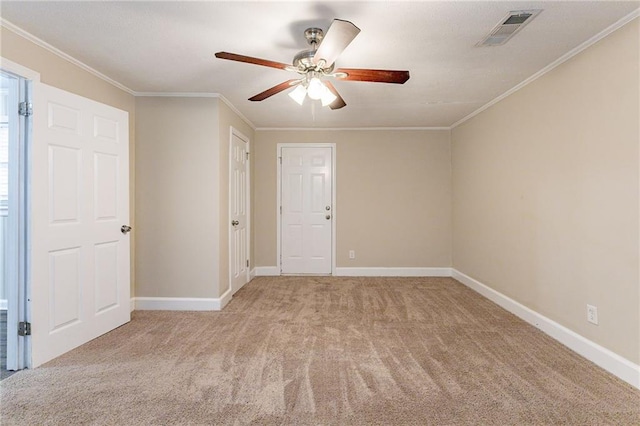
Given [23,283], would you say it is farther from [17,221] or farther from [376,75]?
[376,75]

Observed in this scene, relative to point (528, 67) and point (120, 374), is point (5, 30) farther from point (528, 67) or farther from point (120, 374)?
point (528, 67)

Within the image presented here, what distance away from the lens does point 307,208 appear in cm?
554

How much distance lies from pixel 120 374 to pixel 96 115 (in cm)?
209

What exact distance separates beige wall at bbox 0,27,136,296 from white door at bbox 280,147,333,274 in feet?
7.42

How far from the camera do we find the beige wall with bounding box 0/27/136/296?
7.77 feet

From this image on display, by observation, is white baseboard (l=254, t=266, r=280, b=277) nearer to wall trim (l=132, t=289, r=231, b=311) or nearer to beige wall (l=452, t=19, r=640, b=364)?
wall trim (l=132, t=289, r=231, b=311)

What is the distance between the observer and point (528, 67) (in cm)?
300

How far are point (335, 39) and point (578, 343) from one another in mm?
2777

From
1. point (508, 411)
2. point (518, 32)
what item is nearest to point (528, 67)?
point (518, 32)

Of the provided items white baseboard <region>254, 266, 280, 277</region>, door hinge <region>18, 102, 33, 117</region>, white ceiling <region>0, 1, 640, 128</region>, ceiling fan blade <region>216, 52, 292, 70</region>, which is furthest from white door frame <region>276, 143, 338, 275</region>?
door hinge <region>18, 102, 33, 117</region>

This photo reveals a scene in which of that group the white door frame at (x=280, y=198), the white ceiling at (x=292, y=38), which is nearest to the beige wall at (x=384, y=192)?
the white door frame at (x=280, y=198)

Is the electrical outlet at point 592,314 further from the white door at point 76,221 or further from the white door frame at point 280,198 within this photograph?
the white door at point 76,221

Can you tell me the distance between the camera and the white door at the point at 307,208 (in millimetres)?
5523

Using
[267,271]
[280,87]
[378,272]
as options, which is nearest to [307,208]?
[267,271]
